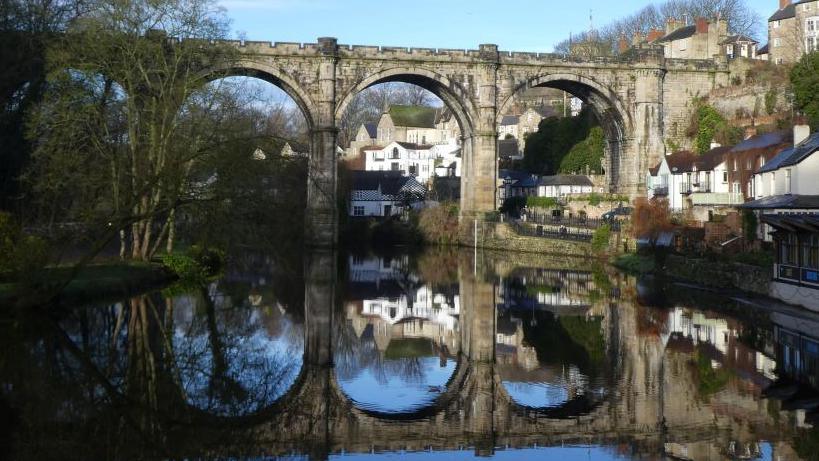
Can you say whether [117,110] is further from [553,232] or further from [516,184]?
[516,184]

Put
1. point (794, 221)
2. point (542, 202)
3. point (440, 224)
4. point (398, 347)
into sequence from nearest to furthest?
point (398, 347) < point (794, 221) < point (440, 224) < point (542, 202)

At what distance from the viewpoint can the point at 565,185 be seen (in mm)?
63812

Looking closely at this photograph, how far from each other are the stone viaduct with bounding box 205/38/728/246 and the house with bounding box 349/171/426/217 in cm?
2189

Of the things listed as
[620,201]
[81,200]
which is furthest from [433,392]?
[620,201]

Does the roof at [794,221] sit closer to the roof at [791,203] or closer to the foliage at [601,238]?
the roof at [791,203]

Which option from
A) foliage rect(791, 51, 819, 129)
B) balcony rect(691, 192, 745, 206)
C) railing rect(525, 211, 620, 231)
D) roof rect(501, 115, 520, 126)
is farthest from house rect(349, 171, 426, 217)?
foliage rect(791, 51, 819, 129)

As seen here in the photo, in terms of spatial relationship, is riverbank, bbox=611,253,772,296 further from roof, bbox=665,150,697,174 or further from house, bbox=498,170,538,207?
house, bbox=498,170,538,207

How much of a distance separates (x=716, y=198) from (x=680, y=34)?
27.1m

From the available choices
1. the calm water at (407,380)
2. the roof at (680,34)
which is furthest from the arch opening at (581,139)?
the calm water at (407,380)

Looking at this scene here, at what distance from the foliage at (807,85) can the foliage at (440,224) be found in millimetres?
21390

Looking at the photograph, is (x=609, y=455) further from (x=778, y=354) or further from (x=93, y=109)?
(x=93, y=109)

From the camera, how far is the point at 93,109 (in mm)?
30391

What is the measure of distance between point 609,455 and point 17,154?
31858mm

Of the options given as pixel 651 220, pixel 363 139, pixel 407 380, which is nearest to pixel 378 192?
pixel 363 139
